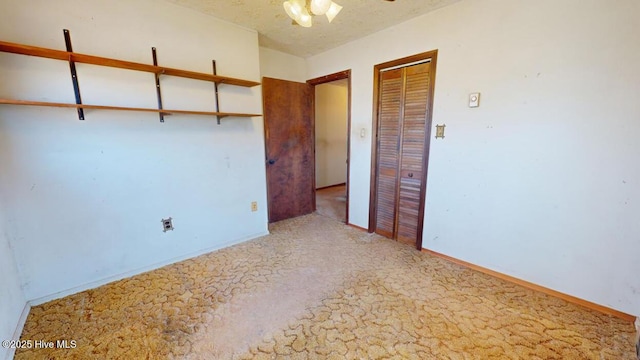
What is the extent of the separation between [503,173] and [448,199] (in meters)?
0.51

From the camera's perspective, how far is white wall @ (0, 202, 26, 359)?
135 cm

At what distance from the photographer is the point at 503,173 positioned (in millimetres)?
2039

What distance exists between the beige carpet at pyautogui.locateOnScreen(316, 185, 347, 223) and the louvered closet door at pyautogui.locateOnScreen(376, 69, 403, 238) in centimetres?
72

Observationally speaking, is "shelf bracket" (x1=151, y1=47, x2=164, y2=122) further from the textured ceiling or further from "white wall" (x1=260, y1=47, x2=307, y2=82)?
"white wall" (x1=260, y1=47, x2=307, y2=82)

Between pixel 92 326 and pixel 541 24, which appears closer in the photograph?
pixel 92 326

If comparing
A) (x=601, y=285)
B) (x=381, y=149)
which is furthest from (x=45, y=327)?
(x=601, y=285)

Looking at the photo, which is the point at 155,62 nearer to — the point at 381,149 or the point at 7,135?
the point at 7,135

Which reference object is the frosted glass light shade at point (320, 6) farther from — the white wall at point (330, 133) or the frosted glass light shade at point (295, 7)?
the white wall at point (330, 133)

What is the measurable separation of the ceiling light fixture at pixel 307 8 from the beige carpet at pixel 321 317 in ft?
6.29

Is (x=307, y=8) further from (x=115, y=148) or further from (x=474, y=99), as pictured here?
(x=115, y=148)

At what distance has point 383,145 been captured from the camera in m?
2.88

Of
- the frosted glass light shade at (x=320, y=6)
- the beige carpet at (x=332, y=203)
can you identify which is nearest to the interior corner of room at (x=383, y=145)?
the beige carpet at (x=332, y=203)

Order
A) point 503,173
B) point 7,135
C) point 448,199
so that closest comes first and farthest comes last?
point 7,135 → point 503,173 → point 448,199

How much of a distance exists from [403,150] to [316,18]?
1.58 metres
